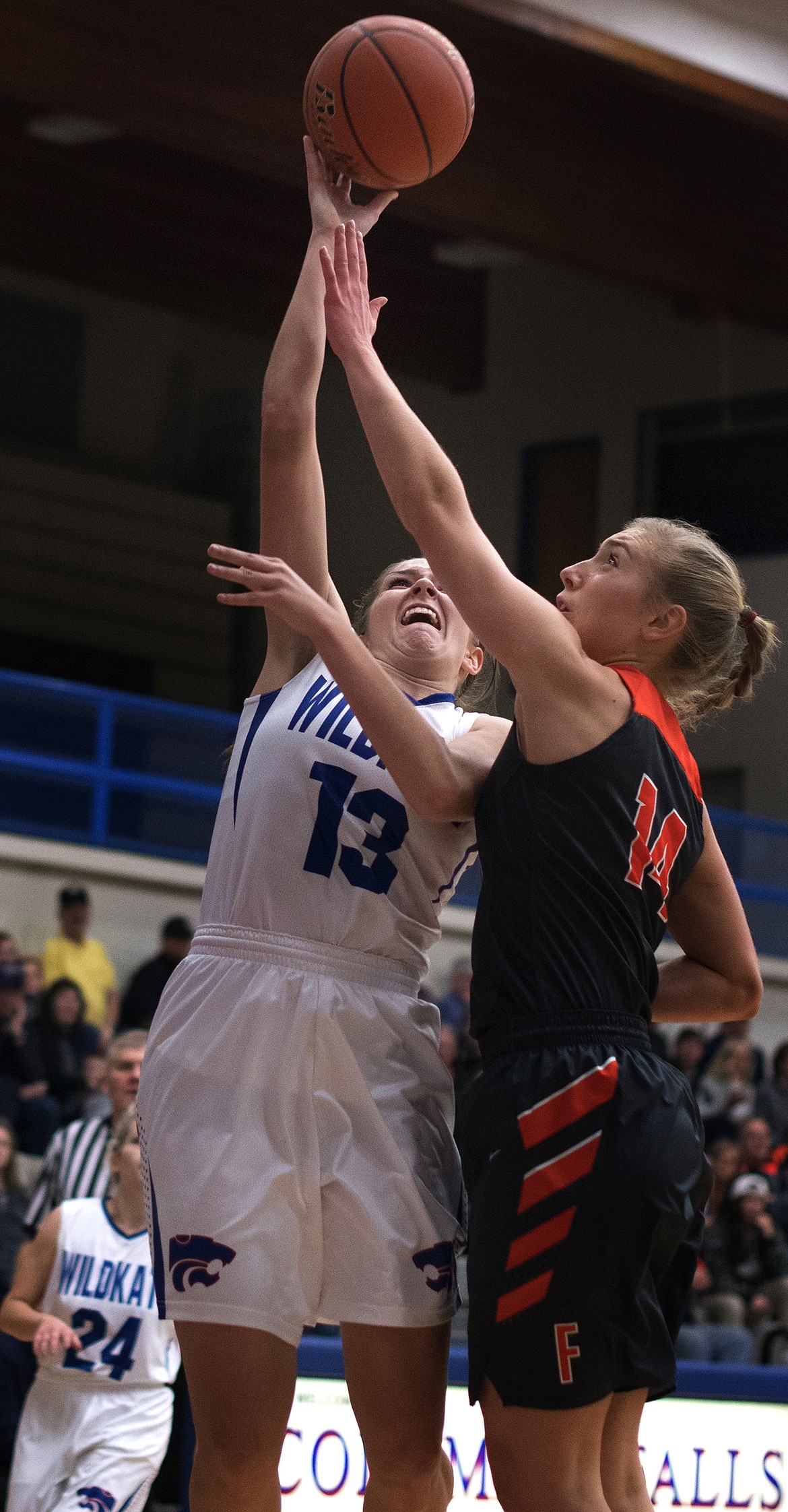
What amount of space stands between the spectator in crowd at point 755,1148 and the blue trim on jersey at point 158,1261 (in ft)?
27.4

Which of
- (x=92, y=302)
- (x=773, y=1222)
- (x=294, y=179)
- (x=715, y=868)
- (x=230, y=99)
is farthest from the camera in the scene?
(x=92, y=302)

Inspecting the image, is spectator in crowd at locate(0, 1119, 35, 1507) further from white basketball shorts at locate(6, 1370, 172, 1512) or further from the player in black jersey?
the player in black jersey

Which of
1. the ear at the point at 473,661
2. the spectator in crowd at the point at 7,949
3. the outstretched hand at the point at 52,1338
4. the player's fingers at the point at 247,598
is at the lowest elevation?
the outstretched hand at the point at 52,1338

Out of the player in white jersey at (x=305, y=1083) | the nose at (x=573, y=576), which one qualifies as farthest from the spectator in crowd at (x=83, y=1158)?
the nose at (x=573, y=576)

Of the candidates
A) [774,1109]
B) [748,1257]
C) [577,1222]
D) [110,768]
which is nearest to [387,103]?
[577,1222]

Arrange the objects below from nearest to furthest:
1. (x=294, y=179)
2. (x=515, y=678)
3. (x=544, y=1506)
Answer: (x=544, y=1506) → (x=515, y=678) → (x=294, y=179)

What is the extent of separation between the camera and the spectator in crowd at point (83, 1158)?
21.0 ft

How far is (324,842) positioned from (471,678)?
822 millimetres

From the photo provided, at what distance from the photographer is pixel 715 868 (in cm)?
306

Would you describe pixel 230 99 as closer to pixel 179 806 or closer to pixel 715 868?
pixel 179 806

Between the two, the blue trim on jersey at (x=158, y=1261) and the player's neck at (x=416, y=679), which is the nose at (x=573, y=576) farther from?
the blue trim on jersey at (x=158, y=1261)

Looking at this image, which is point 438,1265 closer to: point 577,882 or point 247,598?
point 577,882

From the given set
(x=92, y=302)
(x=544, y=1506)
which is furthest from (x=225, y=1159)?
(x=92, y=302)

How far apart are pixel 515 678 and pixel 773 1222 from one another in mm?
8369
